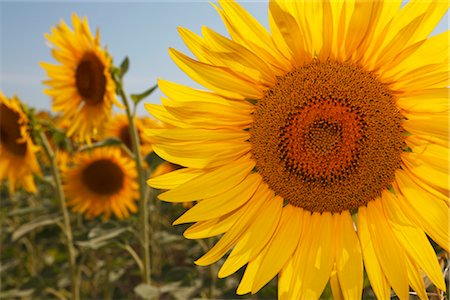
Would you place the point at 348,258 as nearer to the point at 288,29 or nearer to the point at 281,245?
the point at 281,245

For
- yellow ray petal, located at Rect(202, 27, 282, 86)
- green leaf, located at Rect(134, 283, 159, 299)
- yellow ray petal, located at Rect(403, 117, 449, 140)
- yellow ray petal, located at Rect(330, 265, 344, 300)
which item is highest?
yellow ray petal, located at Rect(202, 27, 282, 86)

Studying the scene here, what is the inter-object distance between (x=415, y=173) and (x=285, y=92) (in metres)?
0.42

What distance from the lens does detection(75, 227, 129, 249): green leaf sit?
2.53 m

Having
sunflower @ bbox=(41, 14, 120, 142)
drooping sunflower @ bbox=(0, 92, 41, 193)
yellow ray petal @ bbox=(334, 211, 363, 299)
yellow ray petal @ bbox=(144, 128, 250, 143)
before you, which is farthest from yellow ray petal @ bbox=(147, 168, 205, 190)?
drooping sunflower @ bbox=(0, 92, 41, 193)

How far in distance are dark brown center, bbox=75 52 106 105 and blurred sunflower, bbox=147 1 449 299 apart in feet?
6.12

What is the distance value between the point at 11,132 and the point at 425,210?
10.2ft

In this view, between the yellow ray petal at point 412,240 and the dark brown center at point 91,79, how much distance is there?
2236 millimetres

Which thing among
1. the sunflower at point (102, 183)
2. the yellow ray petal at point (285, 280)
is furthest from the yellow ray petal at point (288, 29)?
the sunflower at point (102, 183)

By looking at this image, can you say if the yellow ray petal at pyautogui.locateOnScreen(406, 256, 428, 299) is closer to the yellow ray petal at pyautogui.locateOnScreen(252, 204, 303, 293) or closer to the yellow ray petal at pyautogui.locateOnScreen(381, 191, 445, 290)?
the yellow ray petal at pyautogui.locateOnScreen(381, 191, 445, 290)

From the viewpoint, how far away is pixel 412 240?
4.20ft

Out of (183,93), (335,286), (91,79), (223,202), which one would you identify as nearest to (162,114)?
(183,93)

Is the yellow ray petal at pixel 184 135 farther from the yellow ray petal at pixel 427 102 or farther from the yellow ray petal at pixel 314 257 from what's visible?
the yellow ray petal at pixel 427 102

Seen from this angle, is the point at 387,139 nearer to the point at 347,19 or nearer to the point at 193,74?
the point at 347,19

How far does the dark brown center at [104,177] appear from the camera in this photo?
4.32 m
